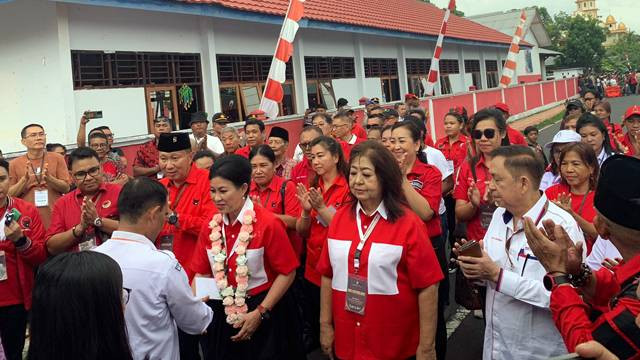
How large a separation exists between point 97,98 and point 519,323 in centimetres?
835

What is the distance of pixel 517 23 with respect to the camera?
42.8 m

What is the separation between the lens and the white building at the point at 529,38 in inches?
1538

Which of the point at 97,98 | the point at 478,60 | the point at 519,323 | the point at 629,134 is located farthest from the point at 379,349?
the point at 478,60

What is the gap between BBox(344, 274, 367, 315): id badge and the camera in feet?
9.31

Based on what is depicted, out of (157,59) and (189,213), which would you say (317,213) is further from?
(157,59)

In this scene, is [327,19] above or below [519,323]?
above

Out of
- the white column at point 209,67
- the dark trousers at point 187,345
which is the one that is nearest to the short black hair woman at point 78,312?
the dark trousers at point 187,345

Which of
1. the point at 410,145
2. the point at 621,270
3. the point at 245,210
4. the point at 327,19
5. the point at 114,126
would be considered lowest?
the point at 621,270

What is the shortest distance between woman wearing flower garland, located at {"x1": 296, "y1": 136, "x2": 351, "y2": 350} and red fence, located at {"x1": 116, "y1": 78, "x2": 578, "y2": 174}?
4176 mm

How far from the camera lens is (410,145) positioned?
4.40 metres

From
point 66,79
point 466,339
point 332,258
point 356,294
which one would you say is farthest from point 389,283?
point 66,79

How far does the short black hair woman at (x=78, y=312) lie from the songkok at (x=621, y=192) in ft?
5.80

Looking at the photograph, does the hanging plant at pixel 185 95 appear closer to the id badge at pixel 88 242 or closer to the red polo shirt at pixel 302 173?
the red polo shirt at pixel 302 173

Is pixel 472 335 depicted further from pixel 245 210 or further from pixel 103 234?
pixel 103 234
